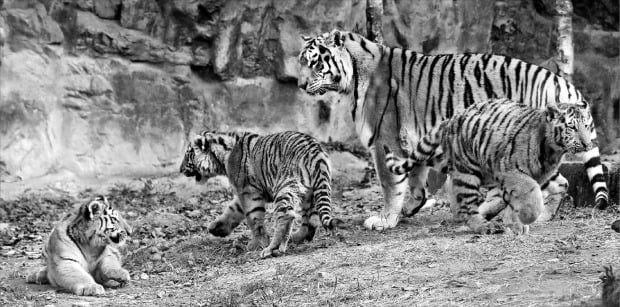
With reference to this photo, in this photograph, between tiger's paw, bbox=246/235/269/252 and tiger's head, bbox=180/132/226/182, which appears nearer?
tiger's paw, bbox=246/235/269/252

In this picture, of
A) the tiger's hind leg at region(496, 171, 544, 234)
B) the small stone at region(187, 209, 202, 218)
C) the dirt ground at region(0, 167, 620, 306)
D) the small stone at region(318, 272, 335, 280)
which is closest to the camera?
the dirt ground at region(0, 167, 620, 306)

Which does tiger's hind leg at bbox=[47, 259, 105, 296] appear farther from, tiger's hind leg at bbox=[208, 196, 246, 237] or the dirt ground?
tiger's hind leg at bbox=[208, 196, 246, 237]

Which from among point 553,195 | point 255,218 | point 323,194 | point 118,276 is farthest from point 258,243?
point 553,195

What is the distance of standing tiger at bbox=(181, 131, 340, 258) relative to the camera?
804cm

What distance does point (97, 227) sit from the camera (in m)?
→ 8.05

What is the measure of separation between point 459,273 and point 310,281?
1.03 meters

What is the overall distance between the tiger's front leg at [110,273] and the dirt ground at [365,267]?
80 mm

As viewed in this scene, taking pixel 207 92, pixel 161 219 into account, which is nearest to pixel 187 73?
pixel 207 92

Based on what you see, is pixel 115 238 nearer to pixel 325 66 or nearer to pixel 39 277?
pixel 39 277

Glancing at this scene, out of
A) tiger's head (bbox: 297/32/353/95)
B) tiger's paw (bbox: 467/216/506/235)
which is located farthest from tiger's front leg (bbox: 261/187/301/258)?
tiger's head (bbox: 297/32/353/95)

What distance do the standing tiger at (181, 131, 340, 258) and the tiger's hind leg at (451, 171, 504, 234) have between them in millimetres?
997

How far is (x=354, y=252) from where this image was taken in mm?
7555

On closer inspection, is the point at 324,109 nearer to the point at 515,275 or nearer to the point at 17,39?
the point at 17,39

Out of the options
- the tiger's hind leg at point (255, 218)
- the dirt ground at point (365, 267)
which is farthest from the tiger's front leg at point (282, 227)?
the tiger's hind leg at point (255, 218)
